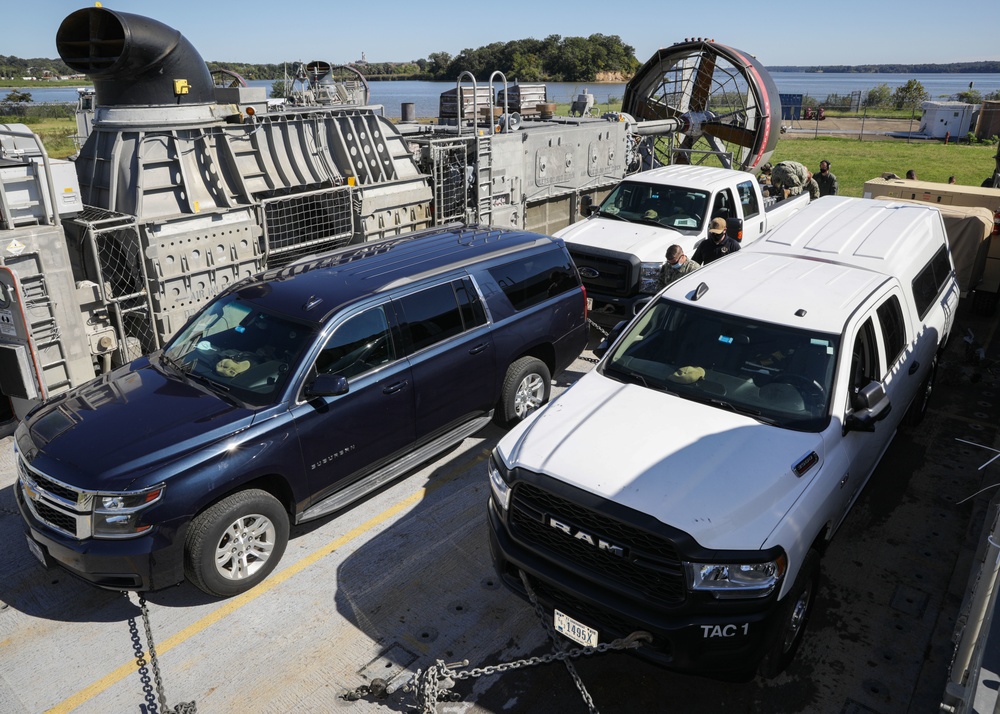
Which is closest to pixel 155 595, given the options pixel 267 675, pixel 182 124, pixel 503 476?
pixel 267 675

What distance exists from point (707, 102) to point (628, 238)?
9.01 m

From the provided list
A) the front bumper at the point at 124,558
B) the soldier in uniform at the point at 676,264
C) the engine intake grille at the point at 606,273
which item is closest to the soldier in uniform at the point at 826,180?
the engine intake grille at the point at 606,273

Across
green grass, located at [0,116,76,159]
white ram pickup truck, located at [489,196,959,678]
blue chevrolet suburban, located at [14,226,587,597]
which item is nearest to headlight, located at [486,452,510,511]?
white ram pickup truck, located at [489,196,959,678]

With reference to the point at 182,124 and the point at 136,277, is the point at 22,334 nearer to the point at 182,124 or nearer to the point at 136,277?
the point at 136,277

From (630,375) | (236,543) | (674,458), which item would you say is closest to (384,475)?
(236,543)

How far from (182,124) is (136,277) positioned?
7.02 feet

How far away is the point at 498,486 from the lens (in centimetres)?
451

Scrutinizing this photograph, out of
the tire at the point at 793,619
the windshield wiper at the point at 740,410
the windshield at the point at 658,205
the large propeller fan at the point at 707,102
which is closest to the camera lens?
the tire at the point at 793,619

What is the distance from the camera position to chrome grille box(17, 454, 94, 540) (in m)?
4.50

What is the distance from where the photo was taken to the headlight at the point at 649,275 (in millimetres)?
9680

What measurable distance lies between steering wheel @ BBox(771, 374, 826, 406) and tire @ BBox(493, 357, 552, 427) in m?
2.49

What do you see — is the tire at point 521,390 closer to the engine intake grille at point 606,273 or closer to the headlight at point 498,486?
the headlight at point 498,486

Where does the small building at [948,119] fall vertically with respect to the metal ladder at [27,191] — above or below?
below

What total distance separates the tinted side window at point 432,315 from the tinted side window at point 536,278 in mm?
552
